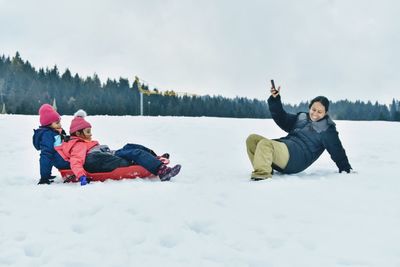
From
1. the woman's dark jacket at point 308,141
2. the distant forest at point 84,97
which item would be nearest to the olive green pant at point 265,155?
the woman's dark jacket at point 308,141

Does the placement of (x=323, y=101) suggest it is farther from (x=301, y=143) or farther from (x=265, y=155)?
(x=265, y=155)

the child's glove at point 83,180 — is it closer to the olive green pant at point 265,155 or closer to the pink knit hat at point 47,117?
the pink knit hat at point 47,117

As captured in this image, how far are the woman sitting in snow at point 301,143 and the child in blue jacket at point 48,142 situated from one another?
2.89 meters

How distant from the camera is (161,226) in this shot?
369cm

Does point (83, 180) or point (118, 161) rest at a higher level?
point (118, 161)

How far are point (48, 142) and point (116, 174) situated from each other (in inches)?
44.1

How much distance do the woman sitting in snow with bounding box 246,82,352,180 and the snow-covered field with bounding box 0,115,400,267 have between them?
284 mm

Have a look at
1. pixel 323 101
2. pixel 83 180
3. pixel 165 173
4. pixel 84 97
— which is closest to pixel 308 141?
pixel 323 101

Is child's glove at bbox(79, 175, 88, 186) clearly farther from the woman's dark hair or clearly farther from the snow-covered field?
the woman's dark hair

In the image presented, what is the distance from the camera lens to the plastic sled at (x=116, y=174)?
5.89m

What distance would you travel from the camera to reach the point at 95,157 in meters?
5.95

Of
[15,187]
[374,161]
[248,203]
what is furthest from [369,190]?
[15,187]

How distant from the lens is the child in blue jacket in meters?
5.86

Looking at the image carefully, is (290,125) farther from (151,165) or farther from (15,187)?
(15,187)
